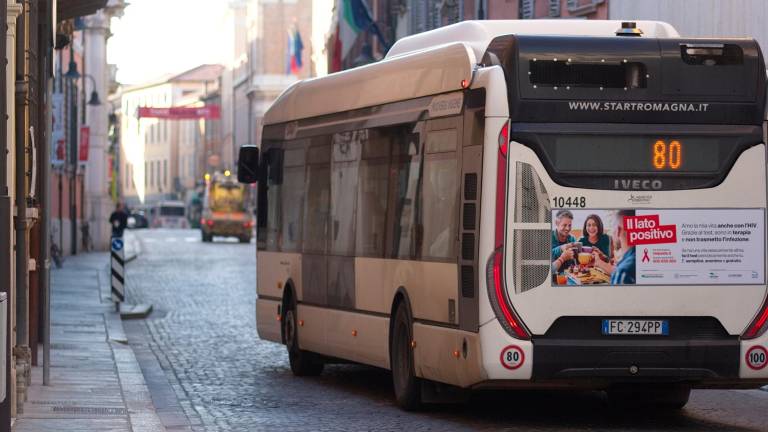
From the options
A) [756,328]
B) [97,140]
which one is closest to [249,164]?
[756,328]

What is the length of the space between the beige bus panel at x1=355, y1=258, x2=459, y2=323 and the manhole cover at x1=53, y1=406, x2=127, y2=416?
224 cm

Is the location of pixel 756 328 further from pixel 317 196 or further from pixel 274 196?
pixel 274 196

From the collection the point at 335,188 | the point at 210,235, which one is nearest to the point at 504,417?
the point at 335,188

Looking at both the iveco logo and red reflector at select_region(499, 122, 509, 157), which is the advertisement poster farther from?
red reflector at select_region(499, 122, 509, 157)

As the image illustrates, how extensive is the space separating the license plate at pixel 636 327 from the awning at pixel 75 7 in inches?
575

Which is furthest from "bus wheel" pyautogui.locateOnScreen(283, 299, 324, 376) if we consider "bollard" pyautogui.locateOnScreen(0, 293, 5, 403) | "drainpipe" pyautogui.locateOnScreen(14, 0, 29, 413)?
"bollard" pyautogui.locateOnScreen(0, 293, 5, 403)

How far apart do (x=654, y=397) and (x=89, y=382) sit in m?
5.25

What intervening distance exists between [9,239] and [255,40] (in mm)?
140163

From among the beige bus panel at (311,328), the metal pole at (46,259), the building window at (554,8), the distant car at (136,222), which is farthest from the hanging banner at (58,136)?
the distant car at (136,222)

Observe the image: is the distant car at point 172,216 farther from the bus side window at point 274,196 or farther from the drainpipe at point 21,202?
the drainpipe at point 21,202

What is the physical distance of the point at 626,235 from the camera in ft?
43.3

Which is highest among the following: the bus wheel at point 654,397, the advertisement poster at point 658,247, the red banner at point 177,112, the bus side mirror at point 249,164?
the red banner at point 177,112

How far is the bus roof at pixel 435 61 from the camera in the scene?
14.0m

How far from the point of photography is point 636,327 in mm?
13234
